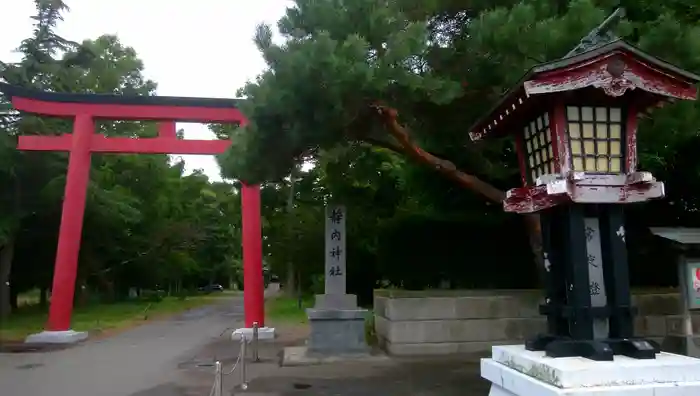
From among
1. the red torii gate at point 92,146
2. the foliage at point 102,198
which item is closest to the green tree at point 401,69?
the red torii gate at point 92,146

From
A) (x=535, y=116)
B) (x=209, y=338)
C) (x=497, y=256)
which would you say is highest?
(x=535, y=116)

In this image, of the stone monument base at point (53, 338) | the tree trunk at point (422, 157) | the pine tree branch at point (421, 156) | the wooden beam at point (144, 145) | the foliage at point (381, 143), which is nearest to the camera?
the foliage at point (381, 143)

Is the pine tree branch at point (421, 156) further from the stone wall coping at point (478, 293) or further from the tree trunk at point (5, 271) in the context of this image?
the tree trunk at point (5, 271)

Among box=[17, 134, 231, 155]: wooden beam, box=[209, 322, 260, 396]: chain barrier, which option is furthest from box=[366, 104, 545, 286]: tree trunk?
box=[17, 134, 231, 155]: wooden beam

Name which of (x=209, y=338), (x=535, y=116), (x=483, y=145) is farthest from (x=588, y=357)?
(x=209, y=338)

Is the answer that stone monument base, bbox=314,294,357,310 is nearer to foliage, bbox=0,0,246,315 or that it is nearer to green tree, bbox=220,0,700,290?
green tree, bbox=220,0,700,290

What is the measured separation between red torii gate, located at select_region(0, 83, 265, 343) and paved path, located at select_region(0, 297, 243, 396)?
5.54ft

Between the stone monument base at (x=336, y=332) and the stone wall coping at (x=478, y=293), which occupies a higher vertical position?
the stone wall coping at (x=478, y=293)

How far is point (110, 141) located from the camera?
17469 mm

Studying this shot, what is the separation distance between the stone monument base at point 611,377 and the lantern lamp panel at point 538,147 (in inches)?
81.8

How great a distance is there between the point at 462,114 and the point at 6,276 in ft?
73.3

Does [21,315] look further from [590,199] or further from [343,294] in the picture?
[590,199]

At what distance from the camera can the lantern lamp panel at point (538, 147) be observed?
21.3 feet

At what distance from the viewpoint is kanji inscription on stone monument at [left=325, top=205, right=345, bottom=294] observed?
13.6m
